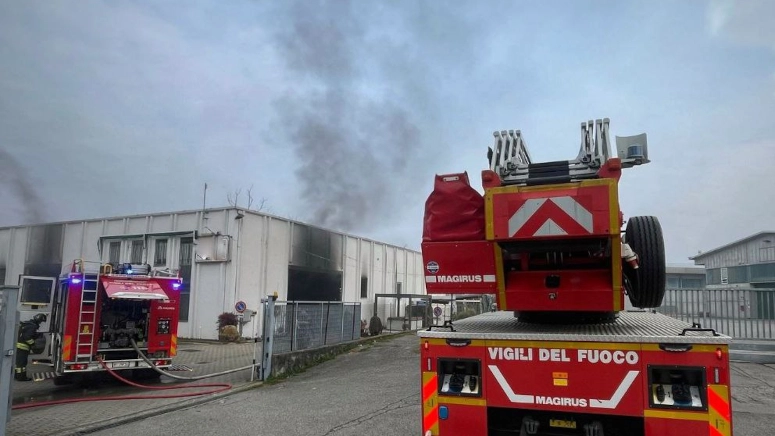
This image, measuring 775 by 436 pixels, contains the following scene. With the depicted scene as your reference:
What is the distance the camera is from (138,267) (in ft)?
37.8

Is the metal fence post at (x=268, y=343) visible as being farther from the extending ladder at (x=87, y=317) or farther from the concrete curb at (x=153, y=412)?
the extending ladder at (x=87, y=317)

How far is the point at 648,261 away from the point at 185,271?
20.4 metres

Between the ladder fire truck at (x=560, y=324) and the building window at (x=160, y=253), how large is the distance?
803 inches

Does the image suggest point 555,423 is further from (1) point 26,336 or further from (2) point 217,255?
(2) point 217,255

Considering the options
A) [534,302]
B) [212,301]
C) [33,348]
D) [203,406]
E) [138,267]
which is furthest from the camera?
[212,301]

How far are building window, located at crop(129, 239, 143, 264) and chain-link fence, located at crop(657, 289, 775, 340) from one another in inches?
823

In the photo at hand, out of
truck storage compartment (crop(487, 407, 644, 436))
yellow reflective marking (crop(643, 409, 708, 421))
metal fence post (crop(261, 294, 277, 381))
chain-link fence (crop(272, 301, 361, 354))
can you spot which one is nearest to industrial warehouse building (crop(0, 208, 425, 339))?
chain-link fence (crop(272, 301, 361, 354))

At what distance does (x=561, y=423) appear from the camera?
3971mm

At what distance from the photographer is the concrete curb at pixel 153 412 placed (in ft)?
23.8

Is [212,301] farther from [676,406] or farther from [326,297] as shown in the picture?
[676,406]

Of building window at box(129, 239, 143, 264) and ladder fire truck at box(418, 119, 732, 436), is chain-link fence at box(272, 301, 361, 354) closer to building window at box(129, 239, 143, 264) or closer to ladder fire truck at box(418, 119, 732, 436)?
ladder fire truck at box(418, 119, 732, 436)

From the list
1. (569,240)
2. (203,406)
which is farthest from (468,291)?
(203,406)

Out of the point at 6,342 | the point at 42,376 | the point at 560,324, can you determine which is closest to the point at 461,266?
the point at 560,324

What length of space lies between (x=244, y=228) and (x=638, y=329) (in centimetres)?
1835
